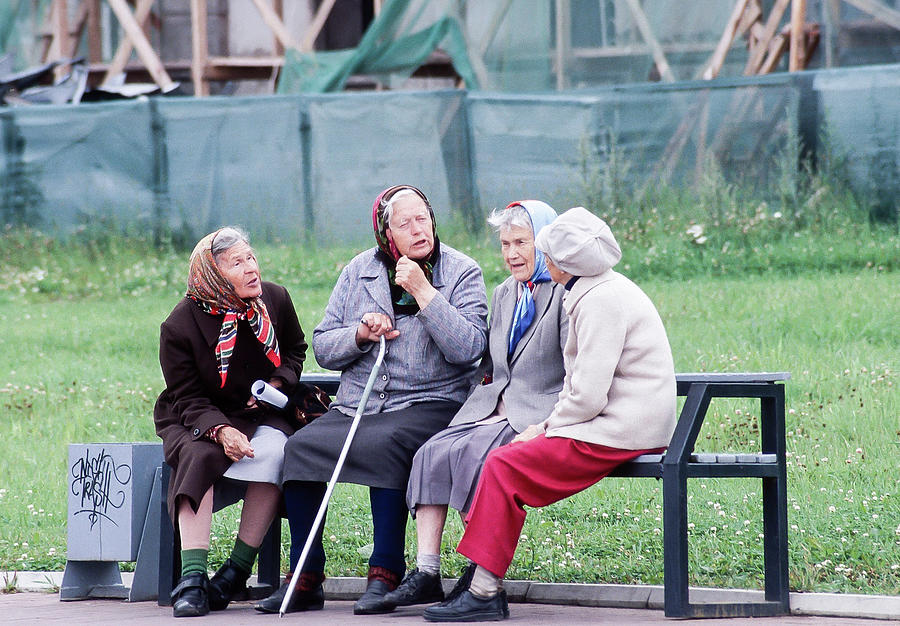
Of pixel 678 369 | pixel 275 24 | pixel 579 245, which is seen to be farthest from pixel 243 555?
pixel 275 24

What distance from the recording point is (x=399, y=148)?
477 inches

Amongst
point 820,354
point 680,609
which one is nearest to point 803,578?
point 680,609

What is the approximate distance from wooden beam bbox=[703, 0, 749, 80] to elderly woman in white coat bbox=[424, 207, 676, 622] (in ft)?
25.6

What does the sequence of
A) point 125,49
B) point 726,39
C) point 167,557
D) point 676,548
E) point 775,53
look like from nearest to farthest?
point 676,548
point 167,557
point 726,39
point 775,53
point 125,49

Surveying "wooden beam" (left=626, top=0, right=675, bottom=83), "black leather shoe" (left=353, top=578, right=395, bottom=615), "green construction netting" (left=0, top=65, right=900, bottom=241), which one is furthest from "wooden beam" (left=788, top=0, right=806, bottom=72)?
"black leather shoe" (left=353, top=578, right=395, bottom=615)

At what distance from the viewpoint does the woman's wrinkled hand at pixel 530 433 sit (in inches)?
184

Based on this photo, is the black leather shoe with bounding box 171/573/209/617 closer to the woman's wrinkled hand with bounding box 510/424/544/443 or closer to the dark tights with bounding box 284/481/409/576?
the dark tights with bounding box 284/481/409/576

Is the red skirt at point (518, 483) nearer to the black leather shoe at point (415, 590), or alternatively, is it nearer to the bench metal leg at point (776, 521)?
the black leather shoe at point (415, 590)

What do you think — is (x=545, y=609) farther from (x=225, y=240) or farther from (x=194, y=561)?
(x=225, y=240)

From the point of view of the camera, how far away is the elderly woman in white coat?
448 centimetres

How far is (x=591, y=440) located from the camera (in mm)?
4523

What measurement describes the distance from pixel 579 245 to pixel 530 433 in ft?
2.15

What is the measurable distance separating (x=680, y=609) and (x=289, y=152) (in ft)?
28.0

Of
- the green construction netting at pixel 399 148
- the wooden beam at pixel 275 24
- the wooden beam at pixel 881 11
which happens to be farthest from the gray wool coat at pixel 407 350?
the wooden beam at pixel 275 24
